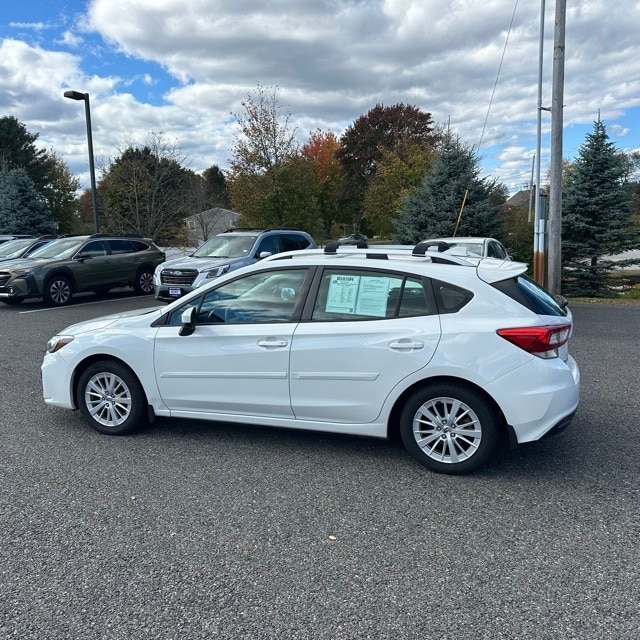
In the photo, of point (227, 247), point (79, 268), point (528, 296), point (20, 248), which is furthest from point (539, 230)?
point (20, 248)

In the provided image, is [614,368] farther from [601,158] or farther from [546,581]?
[601,158]

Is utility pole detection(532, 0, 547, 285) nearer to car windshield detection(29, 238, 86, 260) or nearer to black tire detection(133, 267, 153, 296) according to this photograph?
black tire detection(133, 267, 153, 296)

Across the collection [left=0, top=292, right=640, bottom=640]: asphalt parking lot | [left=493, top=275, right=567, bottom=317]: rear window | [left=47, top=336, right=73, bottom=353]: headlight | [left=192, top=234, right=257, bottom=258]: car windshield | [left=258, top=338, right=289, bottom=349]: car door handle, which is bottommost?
[left=0, top=292, right=640, bottom=640]: asphalt parking lot

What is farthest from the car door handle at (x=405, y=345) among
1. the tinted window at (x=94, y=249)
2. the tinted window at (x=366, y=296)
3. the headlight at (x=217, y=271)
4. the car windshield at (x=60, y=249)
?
the tinted window at (x=94, y=249)

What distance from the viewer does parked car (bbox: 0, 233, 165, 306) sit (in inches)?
524

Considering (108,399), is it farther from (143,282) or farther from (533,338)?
(143,282)

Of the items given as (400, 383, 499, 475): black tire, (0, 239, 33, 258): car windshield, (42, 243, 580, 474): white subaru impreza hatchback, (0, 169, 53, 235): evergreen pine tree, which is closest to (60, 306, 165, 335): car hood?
(42, 243, 580, 474): white subaru impreza hatchback

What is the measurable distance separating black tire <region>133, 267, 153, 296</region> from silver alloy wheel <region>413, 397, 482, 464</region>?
13.3 metres

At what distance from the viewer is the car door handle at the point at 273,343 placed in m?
4.34

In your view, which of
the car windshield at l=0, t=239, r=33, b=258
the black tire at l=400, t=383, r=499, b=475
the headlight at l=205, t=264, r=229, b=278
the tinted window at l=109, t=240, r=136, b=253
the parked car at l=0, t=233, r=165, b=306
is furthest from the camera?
the car windshield at l=0, t=239, r=33, b=258

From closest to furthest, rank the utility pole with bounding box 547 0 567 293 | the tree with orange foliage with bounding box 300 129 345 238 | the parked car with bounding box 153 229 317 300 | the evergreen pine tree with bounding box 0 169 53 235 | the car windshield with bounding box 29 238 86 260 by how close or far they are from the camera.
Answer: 1. the parked car with bounding box 153 229 317 300
2. the utility pole with bounding box 547 0 567 293
3. the car windshield with bounding box 29 238 86 260
4. the evergreen pine tree with bounding box 0 169 53 235
5. the tree with orange foliage with bounding box 300 129 345 238

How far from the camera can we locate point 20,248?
16844 millimetres

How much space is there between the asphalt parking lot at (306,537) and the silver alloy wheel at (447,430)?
7.4 inches

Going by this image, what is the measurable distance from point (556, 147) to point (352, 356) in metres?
11.5
